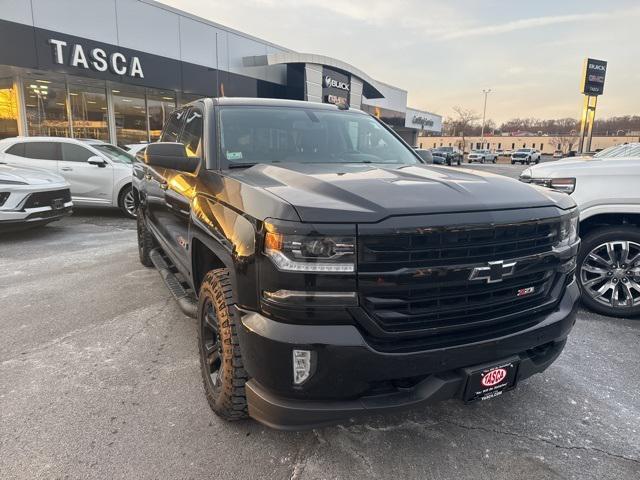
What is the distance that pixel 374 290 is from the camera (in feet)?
6.07

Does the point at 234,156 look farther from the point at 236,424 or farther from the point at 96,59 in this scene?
the point at 96,59

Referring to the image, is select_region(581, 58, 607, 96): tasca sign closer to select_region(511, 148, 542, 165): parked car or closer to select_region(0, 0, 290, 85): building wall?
select_region(511, 148, 542, 165): parked car

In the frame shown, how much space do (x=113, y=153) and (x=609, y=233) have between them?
30.7 ft

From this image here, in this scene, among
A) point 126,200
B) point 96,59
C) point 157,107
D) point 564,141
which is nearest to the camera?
point 126,200

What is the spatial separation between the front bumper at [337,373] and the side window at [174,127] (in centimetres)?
275

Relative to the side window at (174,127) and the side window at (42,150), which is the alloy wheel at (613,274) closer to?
the side window at (174,127)

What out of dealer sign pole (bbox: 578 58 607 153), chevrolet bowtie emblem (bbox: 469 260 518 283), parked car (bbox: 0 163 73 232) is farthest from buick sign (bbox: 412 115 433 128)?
chevrolet bowtie emblem (bbox: 469 260 518 283)

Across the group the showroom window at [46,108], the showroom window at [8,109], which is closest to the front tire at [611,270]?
the showroom window at [46,108]

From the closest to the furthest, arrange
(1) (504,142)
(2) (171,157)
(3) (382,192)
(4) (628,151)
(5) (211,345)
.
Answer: (3) (382,192) → (5) (211,345) → (2) (171,157) → (4) (628,151) → (1) (504,142)

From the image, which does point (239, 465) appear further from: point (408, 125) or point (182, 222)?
point (408, 125)

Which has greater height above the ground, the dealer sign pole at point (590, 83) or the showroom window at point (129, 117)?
the dealer sign pole at point (590, 83)

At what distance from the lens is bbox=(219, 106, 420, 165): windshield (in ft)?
10.1

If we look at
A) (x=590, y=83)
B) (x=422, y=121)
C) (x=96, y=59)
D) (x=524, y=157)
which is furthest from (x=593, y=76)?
(x=96, y=59)

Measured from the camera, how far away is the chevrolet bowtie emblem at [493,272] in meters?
1.99
